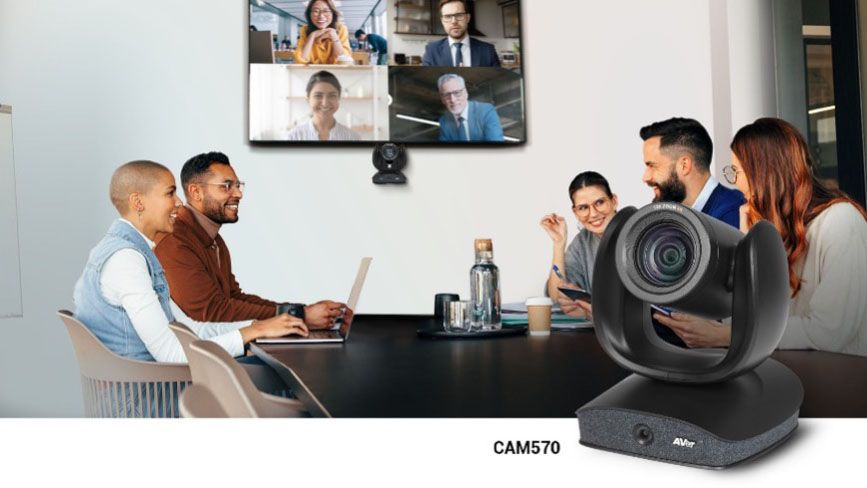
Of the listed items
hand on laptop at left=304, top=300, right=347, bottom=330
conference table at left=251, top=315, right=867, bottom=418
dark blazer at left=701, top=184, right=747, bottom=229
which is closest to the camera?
conference table at left=251, top=315, right=867, bottom=418

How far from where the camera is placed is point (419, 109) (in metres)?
3.07

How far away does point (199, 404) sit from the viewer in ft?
5.43

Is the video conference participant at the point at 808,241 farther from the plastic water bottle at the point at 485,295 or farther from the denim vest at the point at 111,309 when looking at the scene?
the denim vest at the point at 111,309

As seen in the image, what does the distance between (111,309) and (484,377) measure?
1.28 metres

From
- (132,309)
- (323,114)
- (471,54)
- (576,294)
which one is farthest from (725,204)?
(132,309)

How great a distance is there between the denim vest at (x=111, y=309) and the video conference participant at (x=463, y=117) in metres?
1.12

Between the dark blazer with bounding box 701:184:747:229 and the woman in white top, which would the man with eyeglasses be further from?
the dark blazer with bounding box 701:184:747:229

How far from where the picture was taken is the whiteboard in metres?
2.87

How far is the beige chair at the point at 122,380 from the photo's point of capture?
2.30 m

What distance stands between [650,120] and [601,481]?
1651mm

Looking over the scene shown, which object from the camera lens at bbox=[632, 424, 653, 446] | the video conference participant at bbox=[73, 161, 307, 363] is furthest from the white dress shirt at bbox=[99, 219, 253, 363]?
A: the camera lens at bbox=[632, 424, 653, 446]

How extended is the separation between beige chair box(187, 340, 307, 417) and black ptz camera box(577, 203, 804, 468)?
1.86 ft

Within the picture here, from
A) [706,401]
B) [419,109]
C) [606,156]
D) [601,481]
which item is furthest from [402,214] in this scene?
[706,401]

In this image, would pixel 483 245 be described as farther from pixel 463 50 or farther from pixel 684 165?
pixel 684 165
